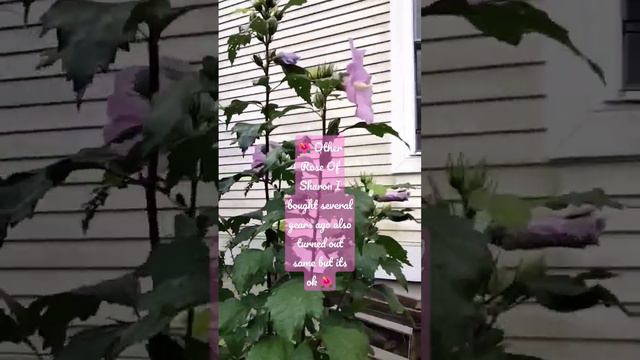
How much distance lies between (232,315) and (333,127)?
0.32 metres

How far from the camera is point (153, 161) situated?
782 millimetres

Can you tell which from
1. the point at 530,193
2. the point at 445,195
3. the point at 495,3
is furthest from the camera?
the point at 530,193

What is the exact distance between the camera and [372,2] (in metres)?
0.87

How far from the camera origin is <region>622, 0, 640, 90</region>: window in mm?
987

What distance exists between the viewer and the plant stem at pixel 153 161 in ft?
2.55

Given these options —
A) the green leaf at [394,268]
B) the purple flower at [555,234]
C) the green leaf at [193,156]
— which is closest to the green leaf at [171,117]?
the green leaf at [193,156]

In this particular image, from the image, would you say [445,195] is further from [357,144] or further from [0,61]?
[0,61]

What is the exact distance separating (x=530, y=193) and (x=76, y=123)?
2.66 feet

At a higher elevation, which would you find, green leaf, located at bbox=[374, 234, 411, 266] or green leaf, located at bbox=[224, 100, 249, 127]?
green leaf, located at bbox=[224, 100, 249, 127]

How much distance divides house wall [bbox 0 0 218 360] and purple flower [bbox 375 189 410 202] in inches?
15.1

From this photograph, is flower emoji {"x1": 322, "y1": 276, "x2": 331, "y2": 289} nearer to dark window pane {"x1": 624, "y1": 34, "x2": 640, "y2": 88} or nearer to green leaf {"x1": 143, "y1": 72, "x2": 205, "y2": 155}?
green leaf {"x1": 143, "y1": 72, "x2": 205, "y2": 155}

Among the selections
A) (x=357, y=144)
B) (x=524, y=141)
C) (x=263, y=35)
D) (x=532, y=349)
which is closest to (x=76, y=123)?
(x=263, y=35)

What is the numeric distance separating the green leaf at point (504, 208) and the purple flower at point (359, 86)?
0.65 ft

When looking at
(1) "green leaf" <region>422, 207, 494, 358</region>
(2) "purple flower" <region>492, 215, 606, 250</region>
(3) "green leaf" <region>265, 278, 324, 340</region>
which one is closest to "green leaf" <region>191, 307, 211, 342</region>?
(3) "green leaf" <region>265, 278, 324, 340</region>
